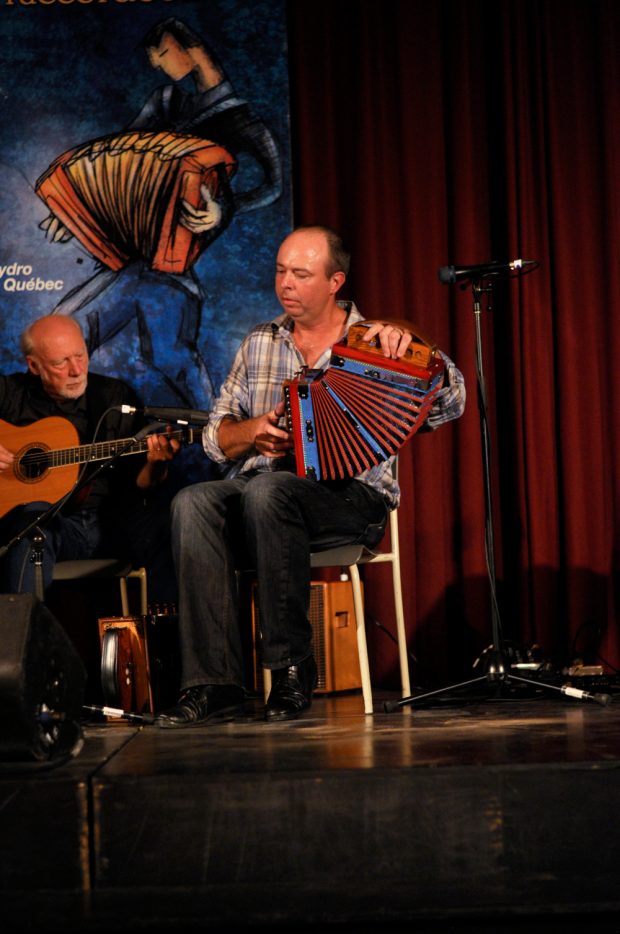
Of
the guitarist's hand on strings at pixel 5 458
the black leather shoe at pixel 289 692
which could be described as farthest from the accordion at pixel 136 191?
the black leather shoe at pixel 289 692

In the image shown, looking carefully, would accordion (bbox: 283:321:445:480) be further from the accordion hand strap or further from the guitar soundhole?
the guitar soundhole

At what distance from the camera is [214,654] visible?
270 centimetres

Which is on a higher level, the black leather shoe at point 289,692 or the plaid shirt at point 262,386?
the plaid shirt at point 262,386

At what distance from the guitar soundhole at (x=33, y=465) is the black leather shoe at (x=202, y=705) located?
1254 millimetres

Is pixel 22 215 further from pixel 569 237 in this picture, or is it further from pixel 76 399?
pixel 569 237

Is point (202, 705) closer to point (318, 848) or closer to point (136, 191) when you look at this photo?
point (318, 848)

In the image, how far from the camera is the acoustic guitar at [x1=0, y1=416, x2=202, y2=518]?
3.57 m

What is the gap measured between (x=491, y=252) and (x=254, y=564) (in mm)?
1855

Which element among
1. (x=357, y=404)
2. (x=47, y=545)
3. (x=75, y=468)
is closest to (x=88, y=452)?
(x=75, y=468)

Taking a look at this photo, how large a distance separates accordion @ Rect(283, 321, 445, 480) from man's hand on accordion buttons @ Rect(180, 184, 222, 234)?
1.48 m

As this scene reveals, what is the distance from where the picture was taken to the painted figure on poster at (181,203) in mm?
4043

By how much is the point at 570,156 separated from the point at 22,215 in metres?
2.15

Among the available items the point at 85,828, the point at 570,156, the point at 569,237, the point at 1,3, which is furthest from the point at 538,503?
the point at 1,3

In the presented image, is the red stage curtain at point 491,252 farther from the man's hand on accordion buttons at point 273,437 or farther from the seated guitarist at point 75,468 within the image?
the man's hand on accordion buttons at point 273,437
